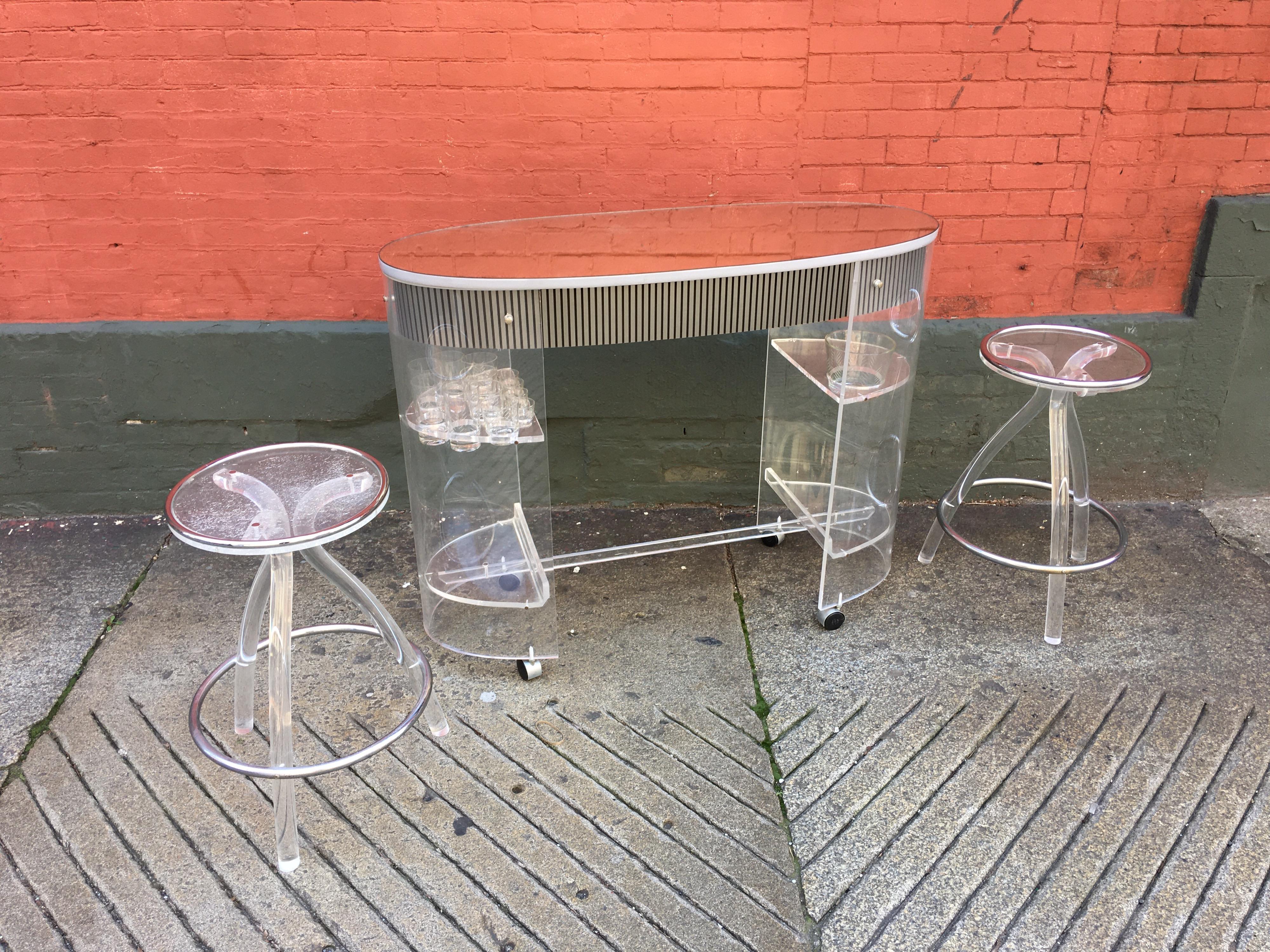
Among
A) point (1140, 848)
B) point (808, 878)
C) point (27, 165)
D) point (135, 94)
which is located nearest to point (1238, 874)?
point (1140, 848)

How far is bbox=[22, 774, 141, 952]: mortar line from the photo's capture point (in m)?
2.21

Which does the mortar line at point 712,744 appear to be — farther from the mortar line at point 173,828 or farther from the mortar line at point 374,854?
the mortar line at point 173,828

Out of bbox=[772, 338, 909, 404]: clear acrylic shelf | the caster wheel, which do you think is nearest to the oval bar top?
bbox=[772, 338, 909, 404]: clear acrylic shelf

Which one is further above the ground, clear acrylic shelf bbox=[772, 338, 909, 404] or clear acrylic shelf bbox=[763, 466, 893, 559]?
clear acrylic shelf bbox=[772, 338, 909, 404]

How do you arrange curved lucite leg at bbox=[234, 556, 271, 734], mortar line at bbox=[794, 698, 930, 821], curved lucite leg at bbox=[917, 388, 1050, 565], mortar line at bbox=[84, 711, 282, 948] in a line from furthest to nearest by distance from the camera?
curved lucite leg at bbox=[917, 388, 1050, 565]
mortar line at bbox=[794, 698, 930, 821]
curved lucite leg at bbox=[234, 556, 271, 734]
mortar line at bbox=[84, 711, 282, 948]

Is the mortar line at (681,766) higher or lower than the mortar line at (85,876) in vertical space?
higher

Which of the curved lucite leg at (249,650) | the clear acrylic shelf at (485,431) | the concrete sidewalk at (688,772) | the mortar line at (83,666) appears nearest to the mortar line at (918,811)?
the concrete sidewalk at (688,772)

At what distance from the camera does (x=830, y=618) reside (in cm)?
318

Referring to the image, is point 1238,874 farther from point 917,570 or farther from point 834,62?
point 834,62

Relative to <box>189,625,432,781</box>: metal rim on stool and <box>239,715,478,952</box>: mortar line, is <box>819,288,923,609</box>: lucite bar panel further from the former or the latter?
<box>239,715,478,952</box>: mortar line

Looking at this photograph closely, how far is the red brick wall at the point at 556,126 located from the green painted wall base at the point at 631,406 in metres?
0.14

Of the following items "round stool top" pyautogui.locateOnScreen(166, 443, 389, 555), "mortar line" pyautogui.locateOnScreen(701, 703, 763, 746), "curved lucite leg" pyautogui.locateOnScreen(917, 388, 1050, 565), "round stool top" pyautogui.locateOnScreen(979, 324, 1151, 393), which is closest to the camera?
"round stool top" pyautogui.locateOnScreen(166, 443, 389, 555)

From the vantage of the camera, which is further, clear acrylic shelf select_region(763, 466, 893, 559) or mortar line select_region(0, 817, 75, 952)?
clear acrylic shelf select_region(763, 466, 893, 559)

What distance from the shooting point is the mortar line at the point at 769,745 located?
224 centimetres
